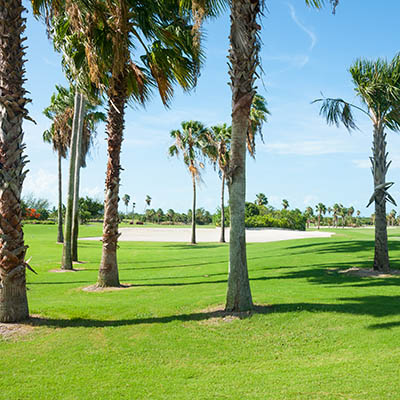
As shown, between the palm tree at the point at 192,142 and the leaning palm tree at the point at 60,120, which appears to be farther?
the palm tree at the point at 192,142

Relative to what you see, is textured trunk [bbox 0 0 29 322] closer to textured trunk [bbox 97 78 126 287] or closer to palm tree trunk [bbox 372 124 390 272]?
textured trunk [bbox 97 78 126 287]

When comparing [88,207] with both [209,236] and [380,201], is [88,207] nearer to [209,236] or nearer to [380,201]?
[209,236]

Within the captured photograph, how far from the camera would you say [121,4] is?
315 inches

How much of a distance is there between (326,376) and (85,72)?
10.2m

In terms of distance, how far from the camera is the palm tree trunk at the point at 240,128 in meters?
7.61

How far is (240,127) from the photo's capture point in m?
7.72

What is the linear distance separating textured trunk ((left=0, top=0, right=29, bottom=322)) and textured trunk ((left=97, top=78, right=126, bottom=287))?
4.25 meters

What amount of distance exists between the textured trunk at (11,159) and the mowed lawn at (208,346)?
0.84 meters

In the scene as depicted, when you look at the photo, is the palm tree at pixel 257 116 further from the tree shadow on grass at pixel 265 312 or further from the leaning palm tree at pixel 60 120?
the tree shadow on grass at pixel 265 312

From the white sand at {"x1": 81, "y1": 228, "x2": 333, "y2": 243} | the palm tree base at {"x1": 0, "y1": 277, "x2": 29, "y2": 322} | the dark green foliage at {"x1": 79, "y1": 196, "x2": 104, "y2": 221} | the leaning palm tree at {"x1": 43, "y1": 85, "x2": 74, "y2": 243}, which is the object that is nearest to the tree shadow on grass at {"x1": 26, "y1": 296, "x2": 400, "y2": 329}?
the palm tree base at {"x1": 0, "y1": 277, "x2": 29, "y2": 322}

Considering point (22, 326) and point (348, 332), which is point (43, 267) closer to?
point (22, 326)

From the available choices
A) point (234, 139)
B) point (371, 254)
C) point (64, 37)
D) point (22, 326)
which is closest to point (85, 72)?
A: point (64, 37)

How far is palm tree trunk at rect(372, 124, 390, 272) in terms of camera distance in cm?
1188

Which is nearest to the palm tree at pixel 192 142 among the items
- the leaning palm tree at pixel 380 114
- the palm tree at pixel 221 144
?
the palm tree at pixel 221 144
